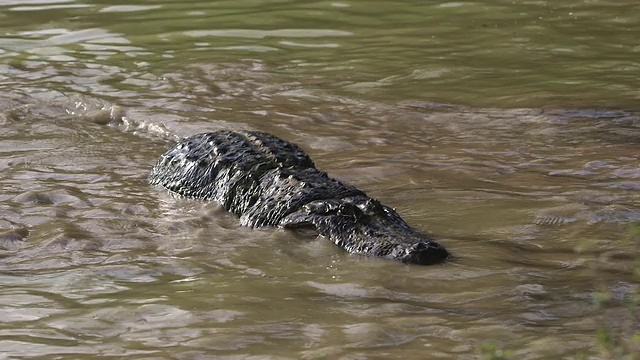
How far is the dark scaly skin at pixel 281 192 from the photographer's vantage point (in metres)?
6.23

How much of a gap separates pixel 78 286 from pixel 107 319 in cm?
62

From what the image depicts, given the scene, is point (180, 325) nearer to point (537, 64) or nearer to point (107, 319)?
point (107, 319)

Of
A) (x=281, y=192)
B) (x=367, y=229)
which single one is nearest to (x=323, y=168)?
(x=281, y=192)

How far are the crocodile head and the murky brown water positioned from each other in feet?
0.29

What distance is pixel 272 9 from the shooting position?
47.1 ft

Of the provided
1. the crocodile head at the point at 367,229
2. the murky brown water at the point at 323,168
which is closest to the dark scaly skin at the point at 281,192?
the crocodile head at the point at 367,229

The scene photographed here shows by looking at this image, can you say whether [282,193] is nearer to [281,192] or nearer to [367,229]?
[281,192]

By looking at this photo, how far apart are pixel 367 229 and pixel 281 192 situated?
2.98ft

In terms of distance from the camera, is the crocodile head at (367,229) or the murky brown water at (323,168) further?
the crocodile head at (367,229)

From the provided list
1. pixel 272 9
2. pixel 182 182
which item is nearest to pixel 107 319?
pixel 182 182

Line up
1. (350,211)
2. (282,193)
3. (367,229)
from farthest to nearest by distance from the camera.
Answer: (282,193)
(350,211)
(367,229)

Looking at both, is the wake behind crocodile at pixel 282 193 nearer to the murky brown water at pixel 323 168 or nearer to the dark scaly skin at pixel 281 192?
the dark scaly skin at pixel 281 192

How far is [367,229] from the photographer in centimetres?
633

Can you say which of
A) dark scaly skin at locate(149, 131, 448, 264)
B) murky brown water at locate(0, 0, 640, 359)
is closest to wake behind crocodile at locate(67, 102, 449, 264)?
dark scaly skin at locate(149, 131, 448, 264)
